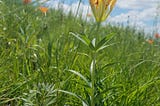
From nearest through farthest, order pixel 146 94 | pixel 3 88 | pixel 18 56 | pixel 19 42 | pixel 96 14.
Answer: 1. pixel 96 14
2. pixel 3 88
3. pixel 146 94
4. pixel 18 56
5. pixel 19 42

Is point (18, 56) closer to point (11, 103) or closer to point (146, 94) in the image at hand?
point (11, 103)

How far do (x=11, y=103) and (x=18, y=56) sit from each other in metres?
0.31

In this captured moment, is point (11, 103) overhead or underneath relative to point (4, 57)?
underneath

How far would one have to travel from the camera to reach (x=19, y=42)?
6.07 feet

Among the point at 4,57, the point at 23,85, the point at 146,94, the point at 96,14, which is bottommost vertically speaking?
the point at 146,94

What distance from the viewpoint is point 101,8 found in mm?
1070

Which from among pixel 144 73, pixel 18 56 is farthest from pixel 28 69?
pixel 144 73

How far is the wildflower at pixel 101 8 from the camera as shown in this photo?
107cm

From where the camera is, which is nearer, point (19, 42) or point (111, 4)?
point (111, 4)

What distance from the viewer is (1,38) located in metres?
1.92

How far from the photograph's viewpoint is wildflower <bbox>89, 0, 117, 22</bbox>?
107 centimetres

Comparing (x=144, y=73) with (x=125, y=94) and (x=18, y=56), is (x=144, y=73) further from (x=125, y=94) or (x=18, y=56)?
(x=18, y=56)

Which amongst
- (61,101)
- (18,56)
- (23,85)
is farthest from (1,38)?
(61,101)

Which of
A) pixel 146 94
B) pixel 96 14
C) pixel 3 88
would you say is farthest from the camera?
pixel 146 94
